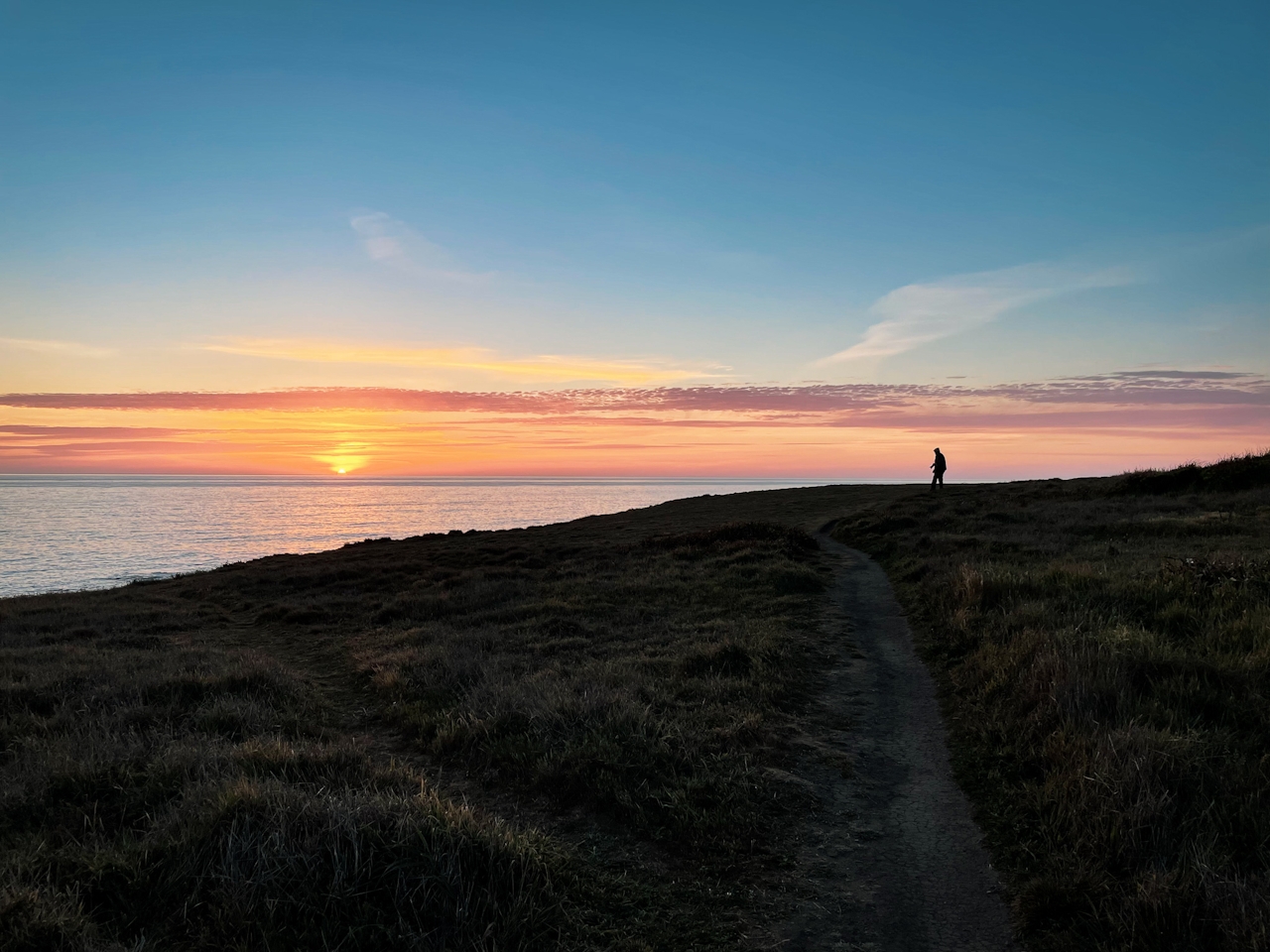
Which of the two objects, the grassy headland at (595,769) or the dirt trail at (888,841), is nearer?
the grassy headland at (595,769)

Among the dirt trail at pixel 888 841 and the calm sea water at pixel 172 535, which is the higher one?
the dirt trail at pixel 888 841

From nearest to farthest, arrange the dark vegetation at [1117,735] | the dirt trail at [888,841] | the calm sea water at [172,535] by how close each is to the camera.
Result: the dark vegetation at [1117,735] → the dirt trail at [888,841] → the calm sea water at [172,535]

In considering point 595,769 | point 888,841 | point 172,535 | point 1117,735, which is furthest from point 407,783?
point 172,535

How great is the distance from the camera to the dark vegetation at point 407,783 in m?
4.98

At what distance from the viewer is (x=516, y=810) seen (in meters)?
7.36

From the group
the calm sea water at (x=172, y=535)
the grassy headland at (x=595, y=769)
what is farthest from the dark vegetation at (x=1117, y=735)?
the calm sea water at (x=172, y=535)

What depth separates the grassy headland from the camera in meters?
4.99

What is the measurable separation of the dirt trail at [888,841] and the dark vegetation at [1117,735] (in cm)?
28

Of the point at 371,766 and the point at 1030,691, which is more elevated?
the point at 1030,691

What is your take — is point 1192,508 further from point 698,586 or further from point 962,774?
point 962,774

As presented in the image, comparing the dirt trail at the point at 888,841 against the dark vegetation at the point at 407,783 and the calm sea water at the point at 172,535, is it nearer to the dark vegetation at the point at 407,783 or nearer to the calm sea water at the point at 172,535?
the dark vegetation at the point at 407,783

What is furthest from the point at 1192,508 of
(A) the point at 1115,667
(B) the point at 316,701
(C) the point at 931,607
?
(B) the point at 316,701

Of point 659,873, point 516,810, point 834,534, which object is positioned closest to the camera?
point 659,873

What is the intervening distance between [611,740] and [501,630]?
30.1 ft
